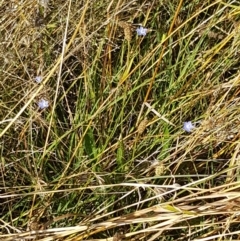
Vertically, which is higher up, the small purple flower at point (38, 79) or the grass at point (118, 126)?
the small purple flower at point (38, 79)

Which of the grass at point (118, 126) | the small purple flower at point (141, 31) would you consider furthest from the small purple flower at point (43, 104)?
the small purple flower at point (141, 31)

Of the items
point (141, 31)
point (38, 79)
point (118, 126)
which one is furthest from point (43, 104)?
point (141, 31)

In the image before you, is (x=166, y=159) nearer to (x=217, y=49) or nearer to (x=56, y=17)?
(x=217, y=49)

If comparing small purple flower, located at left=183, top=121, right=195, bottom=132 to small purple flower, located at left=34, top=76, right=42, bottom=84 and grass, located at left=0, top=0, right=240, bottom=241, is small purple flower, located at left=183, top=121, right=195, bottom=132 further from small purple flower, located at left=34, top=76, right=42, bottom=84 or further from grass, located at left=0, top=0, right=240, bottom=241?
small purple flower, located at left=34, top=76, right=42, bottom=84

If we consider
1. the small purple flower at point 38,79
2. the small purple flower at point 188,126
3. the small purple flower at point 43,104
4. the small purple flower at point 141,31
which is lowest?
the small purple flower at point 188,126

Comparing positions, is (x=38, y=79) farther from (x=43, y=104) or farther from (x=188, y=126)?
(x=188, y=126)

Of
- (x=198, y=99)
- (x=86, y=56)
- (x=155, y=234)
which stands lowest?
(x=155, y=234)

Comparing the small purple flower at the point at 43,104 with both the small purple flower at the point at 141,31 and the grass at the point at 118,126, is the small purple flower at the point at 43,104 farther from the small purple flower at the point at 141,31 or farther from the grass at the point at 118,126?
the small purple flower at the point at 141,31

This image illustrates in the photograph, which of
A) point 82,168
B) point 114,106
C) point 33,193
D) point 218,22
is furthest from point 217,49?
point 33,193
